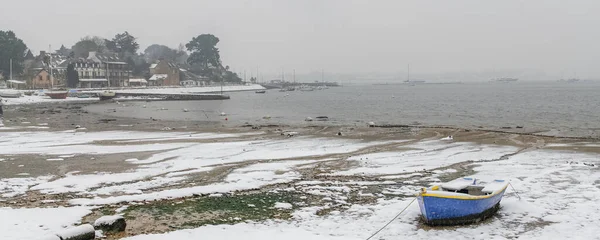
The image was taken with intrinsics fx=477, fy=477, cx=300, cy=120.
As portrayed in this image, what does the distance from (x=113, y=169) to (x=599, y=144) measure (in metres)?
29.1

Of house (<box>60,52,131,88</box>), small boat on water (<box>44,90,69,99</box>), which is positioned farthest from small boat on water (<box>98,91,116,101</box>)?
house (<box>60,52,131,88</box>)

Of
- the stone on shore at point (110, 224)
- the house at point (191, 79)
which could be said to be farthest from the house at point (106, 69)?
the stone on shore at point (110, 224)

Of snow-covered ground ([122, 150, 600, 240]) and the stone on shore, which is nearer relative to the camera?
the stone on shore

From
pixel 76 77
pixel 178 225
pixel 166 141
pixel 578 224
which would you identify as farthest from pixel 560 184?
pixel 76 77

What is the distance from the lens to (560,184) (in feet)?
58.8

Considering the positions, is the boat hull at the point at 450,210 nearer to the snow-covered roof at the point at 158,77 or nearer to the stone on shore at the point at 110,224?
the stone on shore at the point at 110,224

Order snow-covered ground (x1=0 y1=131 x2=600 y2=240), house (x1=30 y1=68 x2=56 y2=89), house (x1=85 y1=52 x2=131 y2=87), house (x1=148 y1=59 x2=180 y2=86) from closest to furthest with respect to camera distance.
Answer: snow-covered ground (x1=0 y1=131 x2=600 y2=240), house (x1=30 y1=68 x2=56 y2=89), house (x1=85 y1=52 x2=131 y2=87), house (x1=148 y1=59 x2=180 y2=86)

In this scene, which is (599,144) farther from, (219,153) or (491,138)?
(219,153)

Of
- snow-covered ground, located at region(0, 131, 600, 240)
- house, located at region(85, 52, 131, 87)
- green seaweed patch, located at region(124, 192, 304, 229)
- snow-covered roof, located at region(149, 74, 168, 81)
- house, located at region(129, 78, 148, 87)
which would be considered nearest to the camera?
snow-covered ground, located at region(0, 131, 600, 240)

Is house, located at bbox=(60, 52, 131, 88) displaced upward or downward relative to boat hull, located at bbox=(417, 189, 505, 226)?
upward

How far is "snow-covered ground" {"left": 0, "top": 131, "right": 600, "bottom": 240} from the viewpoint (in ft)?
41.8

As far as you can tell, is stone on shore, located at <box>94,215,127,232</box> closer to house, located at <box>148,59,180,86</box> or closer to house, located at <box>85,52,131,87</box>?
house, located at <box>85,52,131,87</box>

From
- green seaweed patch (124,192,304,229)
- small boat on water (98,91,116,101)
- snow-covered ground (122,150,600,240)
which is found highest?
small boat on water (98,91,116,101)

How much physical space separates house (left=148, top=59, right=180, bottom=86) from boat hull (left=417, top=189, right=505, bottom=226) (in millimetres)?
156528
